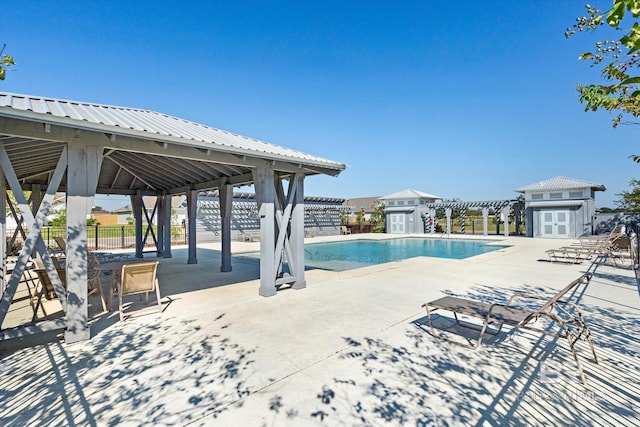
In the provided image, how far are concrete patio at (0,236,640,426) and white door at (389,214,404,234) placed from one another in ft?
84.0

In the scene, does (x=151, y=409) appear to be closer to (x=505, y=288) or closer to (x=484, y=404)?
(x=484, y=404)

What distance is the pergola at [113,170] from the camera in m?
4.05

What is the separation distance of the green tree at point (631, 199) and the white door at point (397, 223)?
2096cm

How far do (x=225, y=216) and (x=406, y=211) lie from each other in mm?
24523

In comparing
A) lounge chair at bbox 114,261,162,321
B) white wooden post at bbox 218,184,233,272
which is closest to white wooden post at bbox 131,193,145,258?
white wooden post at bbox 218,184,233,272

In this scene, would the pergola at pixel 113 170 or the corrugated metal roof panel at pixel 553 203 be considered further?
the corrugated metal roof panel at pixel 553 203

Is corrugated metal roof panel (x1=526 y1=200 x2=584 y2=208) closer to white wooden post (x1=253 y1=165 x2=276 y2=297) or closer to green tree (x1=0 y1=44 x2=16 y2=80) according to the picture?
white wooden post (x1=253 y1=165 x2=276 y2=297)

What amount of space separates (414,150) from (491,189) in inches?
1569

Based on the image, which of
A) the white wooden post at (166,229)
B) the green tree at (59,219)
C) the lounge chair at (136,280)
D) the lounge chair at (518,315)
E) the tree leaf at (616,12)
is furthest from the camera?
the green tree at (59,219)

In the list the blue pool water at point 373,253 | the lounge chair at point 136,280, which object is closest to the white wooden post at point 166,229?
the blue pool water at point 373,253

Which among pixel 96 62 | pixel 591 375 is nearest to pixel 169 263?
pixel 96 62

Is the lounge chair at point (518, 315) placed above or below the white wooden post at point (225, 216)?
below

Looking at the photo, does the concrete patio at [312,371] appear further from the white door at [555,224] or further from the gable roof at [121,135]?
the white door at [555,224]

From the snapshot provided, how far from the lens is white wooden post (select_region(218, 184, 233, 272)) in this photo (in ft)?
31.2
